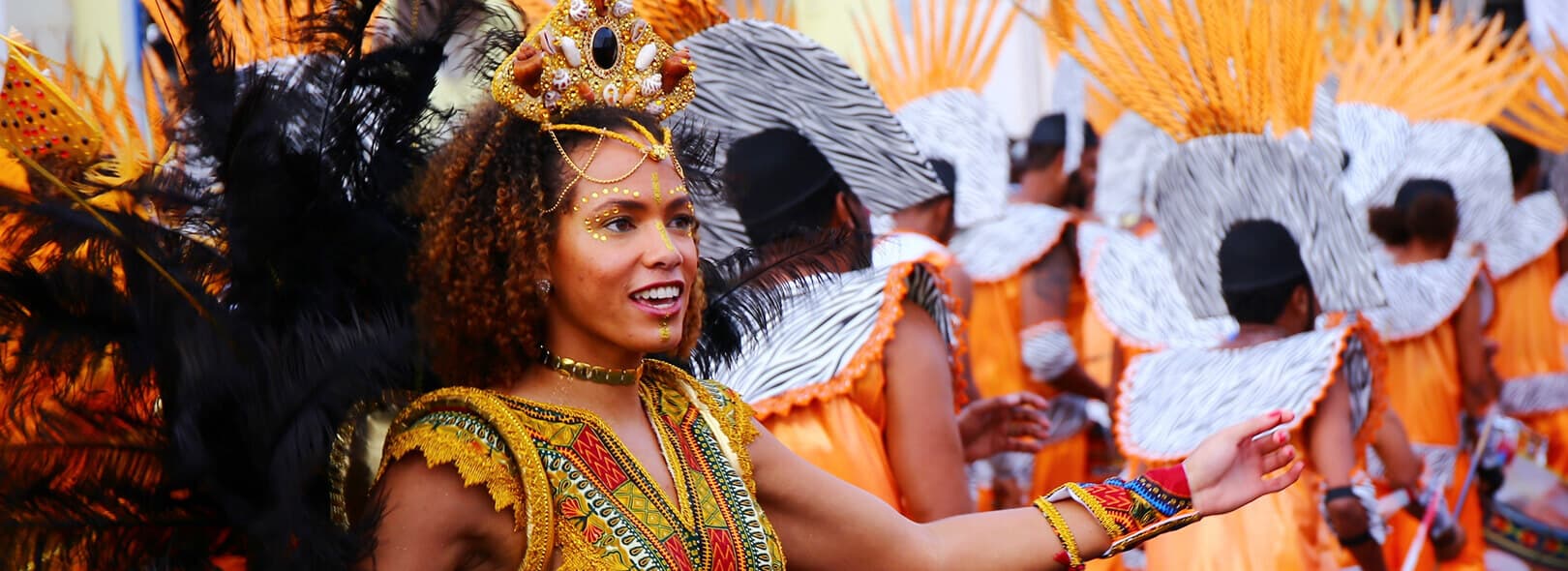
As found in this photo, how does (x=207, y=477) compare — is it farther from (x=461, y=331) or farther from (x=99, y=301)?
(x=461, y=331)

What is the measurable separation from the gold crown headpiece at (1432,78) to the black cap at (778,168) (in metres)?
4.40

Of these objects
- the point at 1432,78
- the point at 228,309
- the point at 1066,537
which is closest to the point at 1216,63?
the point at 1066,537

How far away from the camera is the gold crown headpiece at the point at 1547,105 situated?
817 centimetres

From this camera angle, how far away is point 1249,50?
4316 millimetres

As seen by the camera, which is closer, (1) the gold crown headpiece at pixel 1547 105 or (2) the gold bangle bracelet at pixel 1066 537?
(2) the gold bangle bracelet at pixel 1066 537

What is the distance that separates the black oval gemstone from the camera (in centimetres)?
228

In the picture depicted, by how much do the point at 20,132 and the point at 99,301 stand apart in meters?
0.29

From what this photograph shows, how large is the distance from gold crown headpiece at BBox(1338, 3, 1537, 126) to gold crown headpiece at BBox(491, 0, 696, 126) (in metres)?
5.74

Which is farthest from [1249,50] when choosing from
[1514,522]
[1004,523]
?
[1514,522]

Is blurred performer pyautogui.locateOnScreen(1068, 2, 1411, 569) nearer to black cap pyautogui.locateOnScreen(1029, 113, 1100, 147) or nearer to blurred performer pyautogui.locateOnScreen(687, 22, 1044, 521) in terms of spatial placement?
blurred performer pyautogui.locateOnScreen(687, 22, 1044, 521)

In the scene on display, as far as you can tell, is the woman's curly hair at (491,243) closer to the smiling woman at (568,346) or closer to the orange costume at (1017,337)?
the smiling woman at (568,346)

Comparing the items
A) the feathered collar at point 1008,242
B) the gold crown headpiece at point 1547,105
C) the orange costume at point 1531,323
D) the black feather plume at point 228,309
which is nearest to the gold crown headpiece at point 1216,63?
Result: the feathered collar at point 1008,242

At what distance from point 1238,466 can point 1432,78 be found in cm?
561

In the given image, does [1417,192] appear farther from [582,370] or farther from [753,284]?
[582,370]
